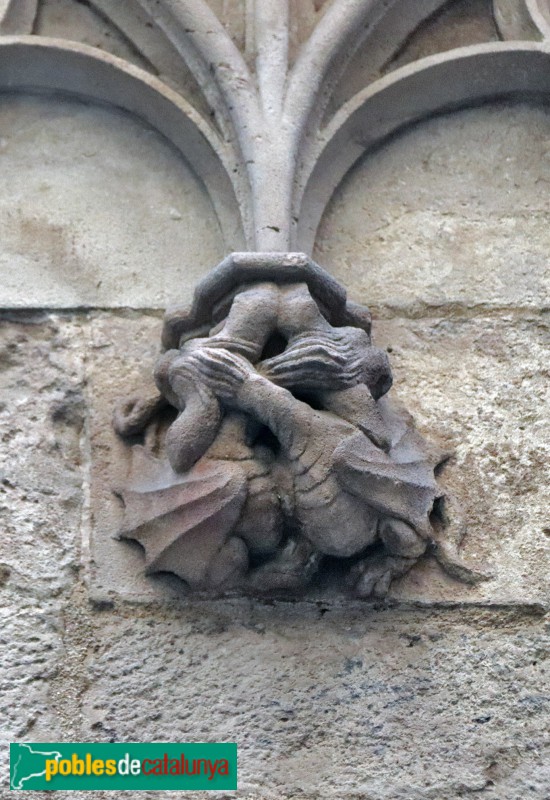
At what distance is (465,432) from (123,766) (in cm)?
86

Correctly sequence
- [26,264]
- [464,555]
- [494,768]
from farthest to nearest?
[26,264] < [464,555] < [494,768]

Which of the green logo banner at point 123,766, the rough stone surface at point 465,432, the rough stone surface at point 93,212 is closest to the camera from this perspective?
the green logo banner at point 123,766

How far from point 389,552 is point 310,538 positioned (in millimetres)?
144

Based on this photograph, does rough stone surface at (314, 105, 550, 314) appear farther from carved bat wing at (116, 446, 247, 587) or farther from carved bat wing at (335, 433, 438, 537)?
carved bat wing at (116, 446, 247, 587)

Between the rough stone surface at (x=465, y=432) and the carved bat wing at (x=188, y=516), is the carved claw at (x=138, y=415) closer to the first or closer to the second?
the rough stone surface at (x=465, y=432)

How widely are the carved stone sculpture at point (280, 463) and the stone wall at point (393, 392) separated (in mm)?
79

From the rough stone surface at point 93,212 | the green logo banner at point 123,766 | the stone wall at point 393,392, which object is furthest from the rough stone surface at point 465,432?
the green logo banner at point 123,766

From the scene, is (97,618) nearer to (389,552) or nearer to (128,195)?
(389,552)

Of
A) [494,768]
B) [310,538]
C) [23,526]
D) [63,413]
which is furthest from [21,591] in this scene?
[494,768]

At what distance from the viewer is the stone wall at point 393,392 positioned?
212 centimetres

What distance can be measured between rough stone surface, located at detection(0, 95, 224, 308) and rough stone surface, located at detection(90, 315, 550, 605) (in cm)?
11

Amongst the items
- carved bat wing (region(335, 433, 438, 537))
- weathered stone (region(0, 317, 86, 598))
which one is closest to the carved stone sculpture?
carved bat wing (region(335, 433, 438, 537))

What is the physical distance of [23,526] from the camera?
89.2 inches

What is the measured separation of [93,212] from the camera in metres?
2.61
